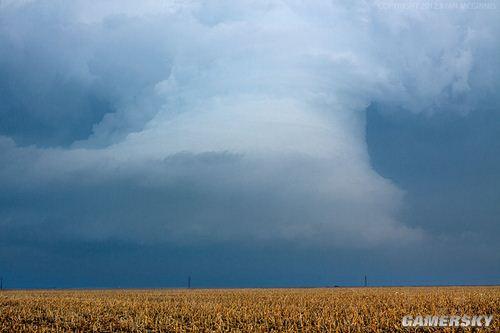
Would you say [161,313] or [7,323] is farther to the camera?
[161,313]

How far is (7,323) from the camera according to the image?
32.8m

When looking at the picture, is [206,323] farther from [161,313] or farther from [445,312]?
[445,312]

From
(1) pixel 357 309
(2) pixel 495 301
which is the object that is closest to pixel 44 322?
(1) pixel 357 309

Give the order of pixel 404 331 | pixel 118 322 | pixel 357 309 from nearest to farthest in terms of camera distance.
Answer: pixel 404 331 → pixel 118 322 → pixel 357 309

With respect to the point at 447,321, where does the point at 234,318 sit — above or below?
below

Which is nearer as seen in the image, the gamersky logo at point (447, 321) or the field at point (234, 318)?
the gamersky logo at point (447, 321)

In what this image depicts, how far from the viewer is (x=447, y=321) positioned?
92.3 feet

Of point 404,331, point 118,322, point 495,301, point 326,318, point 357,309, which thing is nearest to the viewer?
point 404,331

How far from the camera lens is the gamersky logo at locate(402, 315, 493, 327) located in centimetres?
2695

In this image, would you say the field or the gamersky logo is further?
the field

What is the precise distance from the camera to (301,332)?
27.5 m

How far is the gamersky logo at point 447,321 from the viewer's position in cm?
2695

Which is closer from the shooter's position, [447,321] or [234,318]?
[447,321]

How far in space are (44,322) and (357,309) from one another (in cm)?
1972
